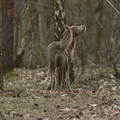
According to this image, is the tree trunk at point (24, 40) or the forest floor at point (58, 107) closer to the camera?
the forest floor at point (58, 107)

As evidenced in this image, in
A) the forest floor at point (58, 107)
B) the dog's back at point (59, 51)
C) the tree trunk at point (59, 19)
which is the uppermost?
the tree trunk at point (59, 19)

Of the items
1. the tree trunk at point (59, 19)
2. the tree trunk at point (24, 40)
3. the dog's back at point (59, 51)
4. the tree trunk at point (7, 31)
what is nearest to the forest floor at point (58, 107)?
the dog's back at point (59, 51)

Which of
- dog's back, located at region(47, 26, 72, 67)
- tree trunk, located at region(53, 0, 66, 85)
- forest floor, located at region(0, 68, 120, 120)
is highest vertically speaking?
tree trunk, located at region(53, 0, 66, 85)

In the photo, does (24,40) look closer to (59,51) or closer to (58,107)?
(59,51)

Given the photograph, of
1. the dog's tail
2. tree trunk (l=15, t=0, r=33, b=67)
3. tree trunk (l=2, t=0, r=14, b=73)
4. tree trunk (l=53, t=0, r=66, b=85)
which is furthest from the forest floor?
tree trunk (l=15, t=0, r=33, b=67)

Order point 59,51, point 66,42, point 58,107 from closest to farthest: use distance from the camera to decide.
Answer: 1. point 58,107
2. point 66,42
3. point 59,51

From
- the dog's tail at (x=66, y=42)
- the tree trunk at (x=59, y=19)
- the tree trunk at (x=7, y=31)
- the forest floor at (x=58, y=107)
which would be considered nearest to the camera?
the forest floor at (x=58, y=107)

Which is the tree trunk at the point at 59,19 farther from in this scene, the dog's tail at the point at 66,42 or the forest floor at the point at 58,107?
the forest floor at the point at 58,107

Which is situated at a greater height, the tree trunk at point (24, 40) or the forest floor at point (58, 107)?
the tree trunk at point (24, 40)

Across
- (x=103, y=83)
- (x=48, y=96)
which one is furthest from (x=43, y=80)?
(x=48, y=96)

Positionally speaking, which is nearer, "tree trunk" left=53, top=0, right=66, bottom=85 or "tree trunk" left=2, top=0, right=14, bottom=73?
"tree trunk" left=53, top=0, right=66, bottom=85

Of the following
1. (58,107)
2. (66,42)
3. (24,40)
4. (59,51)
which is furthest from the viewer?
(24,40)

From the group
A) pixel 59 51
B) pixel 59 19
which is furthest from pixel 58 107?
pixel 59 19

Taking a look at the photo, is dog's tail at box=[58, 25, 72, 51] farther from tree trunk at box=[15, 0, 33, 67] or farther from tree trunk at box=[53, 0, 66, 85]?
tree trunk at box=[15, 0, 33, 67]
